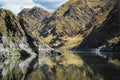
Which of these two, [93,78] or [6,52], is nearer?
[93,78]

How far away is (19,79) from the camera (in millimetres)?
63000

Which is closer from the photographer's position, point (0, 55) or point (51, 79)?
point (51, 79)

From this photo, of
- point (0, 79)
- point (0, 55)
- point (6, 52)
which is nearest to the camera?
point (0, 79)

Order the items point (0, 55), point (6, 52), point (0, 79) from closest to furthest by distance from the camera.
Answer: point (0, 79), point (0, 55), point (6, 52)

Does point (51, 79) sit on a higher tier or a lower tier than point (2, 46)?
lower

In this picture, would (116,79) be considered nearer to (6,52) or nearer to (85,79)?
(85,79)

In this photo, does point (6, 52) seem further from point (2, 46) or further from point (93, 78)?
point (93, 78)

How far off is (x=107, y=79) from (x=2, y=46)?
143134 mm

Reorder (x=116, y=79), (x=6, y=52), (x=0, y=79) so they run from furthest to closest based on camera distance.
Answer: (x=6, y=52) → (x=0, y=79) → (x=116, y=79)

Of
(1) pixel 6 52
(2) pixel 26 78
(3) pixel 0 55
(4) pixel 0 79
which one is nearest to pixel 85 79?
(2) pixel 26 78

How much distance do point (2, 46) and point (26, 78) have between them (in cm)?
13339

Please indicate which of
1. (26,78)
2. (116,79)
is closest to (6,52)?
(26,78)

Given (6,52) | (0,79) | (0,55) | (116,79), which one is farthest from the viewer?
(6,52)

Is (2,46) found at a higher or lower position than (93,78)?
higher
